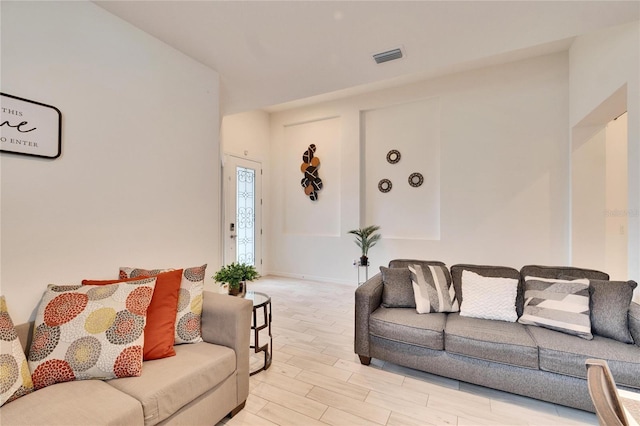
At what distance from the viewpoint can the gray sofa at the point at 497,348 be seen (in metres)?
1.75

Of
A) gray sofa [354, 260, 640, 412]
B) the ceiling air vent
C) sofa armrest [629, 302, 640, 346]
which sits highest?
the ceiling air vent

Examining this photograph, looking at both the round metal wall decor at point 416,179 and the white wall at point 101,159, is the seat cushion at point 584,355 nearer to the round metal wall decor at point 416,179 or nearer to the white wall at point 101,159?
the white wall at point 101,159

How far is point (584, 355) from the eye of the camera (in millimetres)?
1731

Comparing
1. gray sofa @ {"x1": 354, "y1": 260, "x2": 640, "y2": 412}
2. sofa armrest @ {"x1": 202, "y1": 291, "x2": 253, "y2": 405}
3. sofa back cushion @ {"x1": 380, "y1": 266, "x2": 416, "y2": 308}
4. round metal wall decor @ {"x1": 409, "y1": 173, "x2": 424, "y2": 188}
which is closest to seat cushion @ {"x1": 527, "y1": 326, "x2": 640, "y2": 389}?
gray sofa @ {"x1": 354, "y1": 260, "x2": 640, "y2": 412}

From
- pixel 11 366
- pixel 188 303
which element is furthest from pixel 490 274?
pixel 11 366

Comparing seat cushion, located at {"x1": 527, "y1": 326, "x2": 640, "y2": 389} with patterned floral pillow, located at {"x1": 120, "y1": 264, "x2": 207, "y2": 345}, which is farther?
patterned floral pillow, located at {"x1": 120, "y1": 264, "x2": 207, "y2": 345}

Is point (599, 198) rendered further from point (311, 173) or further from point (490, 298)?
point (311, 173)

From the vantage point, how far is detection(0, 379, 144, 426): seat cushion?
1.12 meters

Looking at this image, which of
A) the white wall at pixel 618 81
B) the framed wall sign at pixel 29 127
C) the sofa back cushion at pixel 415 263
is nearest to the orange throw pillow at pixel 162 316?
the framed wall sign at pixel 29 127

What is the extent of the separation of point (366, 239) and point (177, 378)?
388cm

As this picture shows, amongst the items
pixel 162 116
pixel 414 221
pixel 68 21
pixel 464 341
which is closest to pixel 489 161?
pixel 414 221

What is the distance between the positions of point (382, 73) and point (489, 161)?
2489mm

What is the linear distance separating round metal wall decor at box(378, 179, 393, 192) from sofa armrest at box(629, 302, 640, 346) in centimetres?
335

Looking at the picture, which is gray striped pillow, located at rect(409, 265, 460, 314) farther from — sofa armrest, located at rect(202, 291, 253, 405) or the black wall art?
the black wall art
